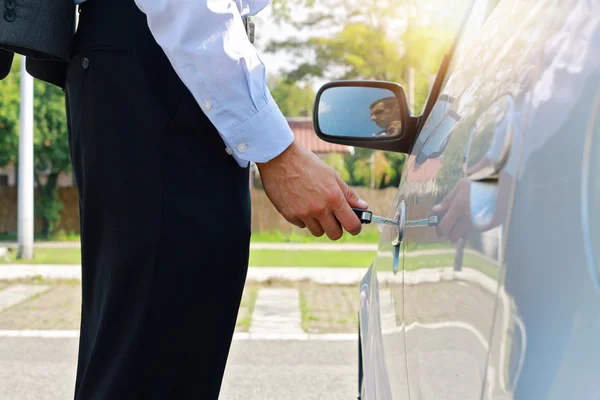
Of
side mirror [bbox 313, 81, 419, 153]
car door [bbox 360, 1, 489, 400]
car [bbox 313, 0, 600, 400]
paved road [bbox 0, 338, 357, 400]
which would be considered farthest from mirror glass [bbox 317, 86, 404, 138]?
paved road [bbox 0, 338, 357, 400]

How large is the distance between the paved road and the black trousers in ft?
9.10

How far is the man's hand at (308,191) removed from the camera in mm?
1428

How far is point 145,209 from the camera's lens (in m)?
1.39

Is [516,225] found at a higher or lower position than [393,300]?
higher

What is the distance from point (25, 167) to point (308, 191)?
11338 mm

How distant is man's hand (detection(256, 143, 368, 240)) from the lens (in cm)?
143

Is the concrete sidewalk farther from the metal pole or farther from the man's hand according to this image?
the man's hand

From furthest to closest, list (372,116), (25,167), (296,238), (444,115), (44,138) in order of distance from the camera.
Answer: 1. (44,138)
2. (296,238)
3. (25,167)
4. (372,116)
5. (444,115)

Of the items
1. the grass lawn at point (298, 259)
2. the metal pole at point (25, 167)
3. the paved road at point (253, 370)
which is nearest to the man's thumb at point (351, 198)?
the paved road at point (253, 370)

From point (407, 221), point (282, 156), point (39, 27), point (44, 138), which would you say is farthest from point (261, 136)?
point (44, 138)

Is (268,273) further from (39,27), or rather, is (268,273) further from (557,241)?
(557,241)

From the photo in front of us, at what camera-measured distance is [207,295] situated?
1.42m

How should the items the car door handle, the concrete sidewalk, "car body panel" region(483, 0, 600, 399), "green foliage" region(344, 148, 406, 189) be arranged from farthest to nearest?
"green foliage" region(344, 148, 406, 189)
the concrete sidewalk
the car door handle
"car body panel" region(483, 0, 600, 399)

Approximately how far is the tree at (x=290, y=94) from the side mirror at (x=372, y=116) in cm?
3220
